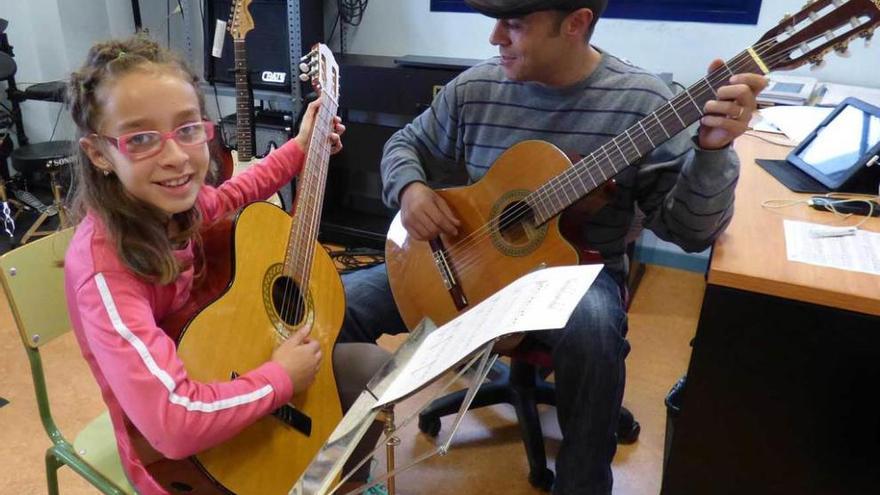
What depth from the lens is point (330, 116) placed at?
135 cm

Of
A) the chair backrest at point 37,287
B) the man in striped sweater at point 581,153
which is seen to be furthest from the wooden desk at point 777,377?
the chair backrest at point 37,287

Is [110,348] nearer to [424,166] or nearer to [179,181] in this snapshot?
[179,181]

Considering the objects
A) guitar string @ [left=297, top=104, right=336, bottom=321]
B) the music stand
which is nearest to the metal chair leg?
guitar string @ [left=297, top=104, right=336, bottom=321]

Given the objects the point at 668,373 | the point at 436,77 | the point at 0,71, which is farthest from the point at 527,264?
the point at 0,71

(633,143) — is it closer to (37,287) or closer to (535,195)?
(535,195)

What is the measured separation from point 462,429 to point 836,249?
108 cm

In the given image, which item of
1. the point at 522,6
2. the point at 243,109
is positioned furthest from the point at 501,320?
the point at 243,109

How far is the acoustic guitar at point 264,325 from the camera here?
3.10 ft

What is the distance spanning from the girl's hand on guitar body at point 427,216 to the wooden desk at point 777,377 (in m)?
0.56

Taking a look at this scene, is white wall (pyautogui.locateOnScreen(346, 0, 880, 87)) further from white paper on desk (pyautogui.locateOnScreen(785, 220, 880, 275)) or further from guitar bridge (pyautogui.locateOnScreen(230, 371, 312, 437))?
guitar bridge (pyautogui.locateOnScreen(230, 371, 312, 437))

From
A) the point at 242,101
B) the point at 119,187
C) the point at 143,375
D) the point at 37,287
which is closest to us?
the point at 143,375

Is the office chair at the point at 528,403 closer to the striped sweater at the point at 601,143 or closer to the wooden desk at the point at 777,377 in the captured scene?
the striped sweater at the point at 601,143

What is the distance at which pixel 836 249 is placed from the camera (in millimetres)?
1080

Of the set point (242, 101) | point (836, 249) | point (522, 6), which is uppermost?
point (522, 6)
